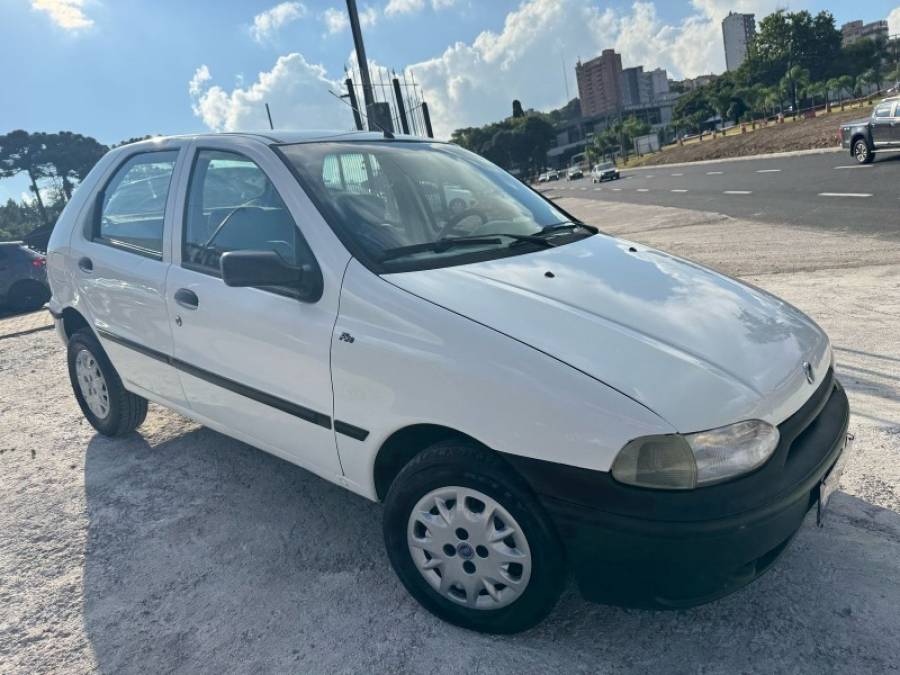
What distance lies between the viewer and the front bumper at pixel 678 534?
2.00 m

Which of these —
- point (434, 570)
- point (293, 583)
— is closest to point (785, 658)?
point (434, 570)

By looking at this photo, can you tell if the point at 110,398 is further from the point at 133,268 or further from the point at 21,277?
the point at 21,277

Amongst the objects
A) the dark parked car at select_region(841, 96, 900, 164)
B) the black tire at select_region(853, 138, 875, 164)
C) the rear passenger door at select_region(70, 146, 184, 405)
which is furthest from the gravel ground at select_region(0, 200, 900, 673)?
the black tire at select_region(853, 138, 875, 164)

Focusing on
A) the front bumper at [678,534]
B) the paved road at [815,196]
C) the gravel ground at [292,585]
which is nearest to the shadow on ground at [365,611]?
the gravel ground at [292,585]

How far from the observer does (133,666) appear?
248 centimetres

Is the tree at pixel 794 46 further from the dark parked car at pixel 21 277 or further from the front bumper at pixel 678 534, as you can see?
the front bumper at pixel 678 534

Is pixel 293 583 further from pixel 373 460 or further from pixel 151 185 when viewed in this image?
pixel 151 185

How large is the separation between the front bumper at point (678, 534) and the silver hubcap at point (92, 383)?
11.2ft

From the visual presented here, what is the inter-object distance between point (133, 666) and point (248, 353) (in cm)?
124

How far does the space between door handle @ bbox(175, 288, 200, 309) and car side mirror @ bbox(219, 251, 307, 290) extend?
0.69 m

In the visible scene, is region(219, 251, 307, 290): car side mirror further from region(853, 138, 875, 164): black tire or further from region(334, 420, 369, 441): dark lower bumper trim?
region(853, 138, 875, 164): black tire

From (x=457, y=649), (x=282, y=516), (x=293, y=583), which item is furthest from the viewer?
(x=282, y=516)

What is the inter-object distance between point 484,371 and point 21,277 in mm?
14014

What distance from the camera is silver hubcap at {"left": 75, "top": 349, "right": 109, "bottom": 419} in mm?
4473
